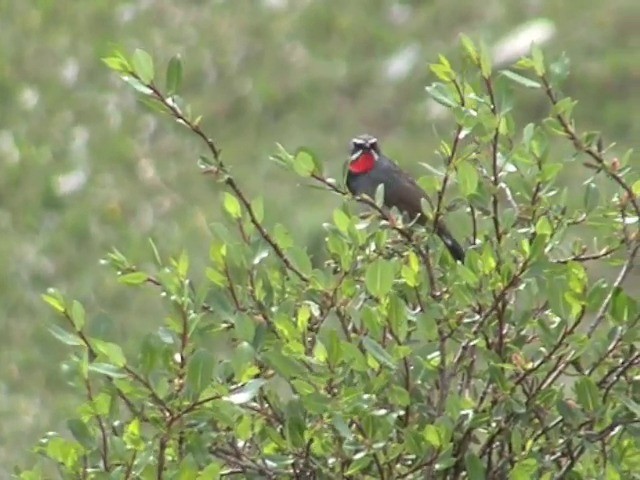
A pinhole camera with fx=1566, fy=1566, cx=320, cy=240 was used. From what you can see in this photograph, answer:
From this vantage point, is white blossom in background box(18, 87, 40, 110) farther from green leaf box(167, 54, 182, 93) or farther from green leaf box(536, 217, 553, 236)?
green leaf box(536, 217, 553, 236)

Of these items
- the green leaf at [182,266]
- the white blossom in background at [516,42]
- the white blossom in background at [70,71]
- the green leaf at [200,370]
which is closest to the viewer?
the green leaf at [200,370]

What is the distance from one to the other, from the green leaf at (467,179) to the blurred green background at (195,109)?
5.01 meters

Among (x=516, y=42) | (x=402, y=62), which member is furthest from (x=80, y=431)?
(x=402, y=62)

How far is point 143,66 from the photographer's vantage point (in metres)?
2.48

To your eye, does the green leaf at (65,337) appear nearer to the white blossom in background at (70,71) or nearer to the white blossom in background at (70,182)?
the white blossom in background at (70,182)

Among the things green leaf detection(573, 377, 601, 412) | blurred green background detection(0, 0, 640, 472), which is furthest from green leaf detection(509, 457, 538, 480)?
blurred green background detection(0, 0, 640, 472)

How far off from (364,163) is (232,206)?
233 centimetres

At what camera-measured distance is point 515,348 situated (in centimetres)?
237

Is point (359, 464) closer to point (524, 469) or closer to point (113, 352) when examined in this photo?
point (524, 469)

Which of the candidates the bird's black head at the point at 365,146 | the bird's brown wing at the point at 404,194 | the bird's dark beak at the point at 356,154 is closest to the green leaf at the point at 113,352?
the bird's brown wing at the point at 404,194

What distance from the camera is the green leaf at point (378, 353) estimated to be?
2260mm

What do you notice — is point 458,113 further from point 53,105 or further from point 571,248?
point 53,105

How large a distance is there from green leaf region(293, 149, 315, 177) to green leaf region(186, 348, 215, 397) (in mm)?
480

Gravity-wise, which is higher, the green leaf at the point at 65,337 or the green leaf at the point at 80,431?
the green leaf at the point at 65,337
